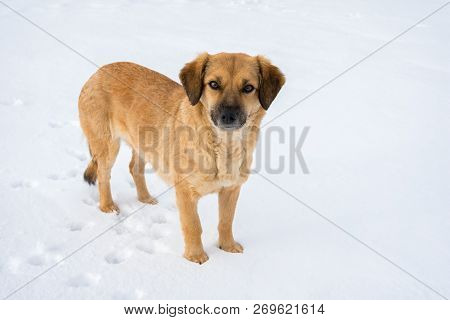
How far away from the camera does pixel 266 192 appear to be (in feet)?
14.4

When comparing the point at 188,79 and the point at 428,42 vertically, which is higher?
the point at 188,79

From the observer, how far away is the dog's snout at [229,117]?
2959 millimetres

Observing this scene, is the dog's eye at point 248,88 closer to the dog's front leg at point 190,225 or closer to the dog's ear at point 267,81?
the dog's ear at point 267,81

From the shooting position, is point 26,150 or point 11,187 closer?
point 11,187

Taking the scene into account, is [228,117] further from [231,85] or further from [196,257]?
[196,257]

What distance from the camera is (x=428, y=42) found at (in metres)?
9.58

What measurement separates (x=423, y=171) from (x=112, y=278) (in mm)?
3625

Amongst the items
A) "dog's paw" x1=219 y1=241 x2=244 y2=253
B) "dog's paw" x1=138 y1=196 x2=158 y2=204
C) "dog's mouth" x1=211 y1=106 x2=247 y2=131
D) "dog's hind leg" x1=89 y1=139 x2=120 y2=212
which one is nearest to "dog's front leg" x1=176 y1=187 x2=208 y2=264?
"dog's paw" x1=219 y1=241 x2=244 y2=253

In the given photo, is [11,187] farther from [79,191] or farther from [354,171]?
[354,171]

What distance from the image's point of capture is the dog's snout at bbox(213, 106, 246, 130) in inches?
116

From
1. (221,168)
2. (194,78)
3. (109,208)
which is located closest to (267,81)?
(194,78)

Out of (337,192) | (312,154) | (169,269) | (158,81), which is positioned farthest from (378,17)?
(169,269)
